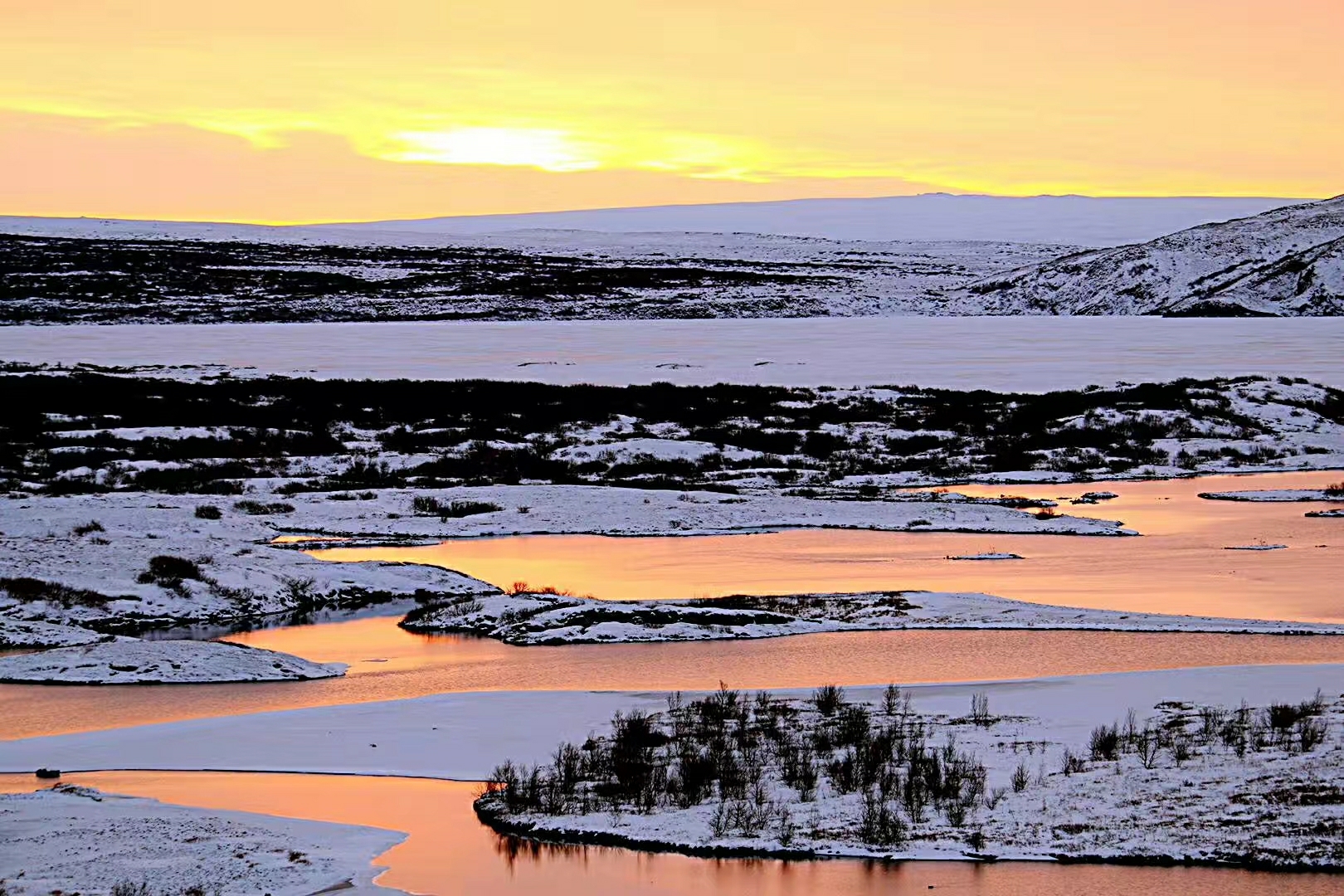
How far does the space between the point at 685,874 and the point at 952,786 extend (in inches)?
87.1

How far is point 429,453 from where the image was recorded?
37.0 meters

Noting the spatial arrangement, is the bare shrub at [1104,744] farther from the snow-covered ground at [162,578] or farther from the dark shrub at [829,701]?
the snow-covered ground at [162,578]

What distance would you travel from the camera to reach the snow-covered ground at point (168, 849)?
32.2 ft

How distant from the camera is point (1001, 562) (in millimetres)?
23938

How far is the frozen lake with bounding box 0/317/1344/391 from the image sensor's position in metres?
54.2

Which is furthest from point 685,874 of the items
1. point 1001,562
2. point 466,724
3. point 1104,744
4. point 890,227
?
point 890,227

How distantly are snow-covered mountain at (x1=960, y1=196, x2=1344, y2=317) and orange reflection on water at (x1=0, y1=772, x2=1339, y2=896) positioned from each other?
68060 mm

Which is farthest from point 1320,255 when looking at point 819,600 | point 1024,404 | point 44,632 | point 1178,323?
point 44,632

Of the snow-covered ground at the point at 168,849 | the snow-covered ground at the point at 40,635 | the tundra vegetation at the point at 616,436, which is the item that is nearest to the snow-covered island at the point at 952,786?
the snow-covered ground at the point at 168,849

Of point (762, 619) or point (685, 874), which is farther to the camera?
point (762, 619)

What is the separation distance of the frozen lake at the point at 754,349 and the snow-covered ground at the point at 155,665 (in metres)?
35.3

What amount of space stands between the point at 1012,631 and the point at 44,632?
10986 mm

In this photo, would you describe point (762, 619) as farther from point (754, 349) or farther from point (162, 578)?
point (754, 349)

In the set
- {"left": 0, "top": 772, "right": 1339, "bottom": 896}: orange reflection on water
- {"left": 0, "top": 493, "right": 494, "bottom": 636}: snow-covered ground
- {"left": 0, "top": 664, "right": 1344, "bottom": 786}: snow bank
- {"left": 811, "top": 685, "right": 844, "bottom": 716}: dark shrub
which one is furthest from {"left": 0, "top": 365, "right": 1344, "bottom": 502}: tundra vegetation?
{"left": 0, "top": 772, "right": 1339, "bottom": 896}: orange reflection on water
